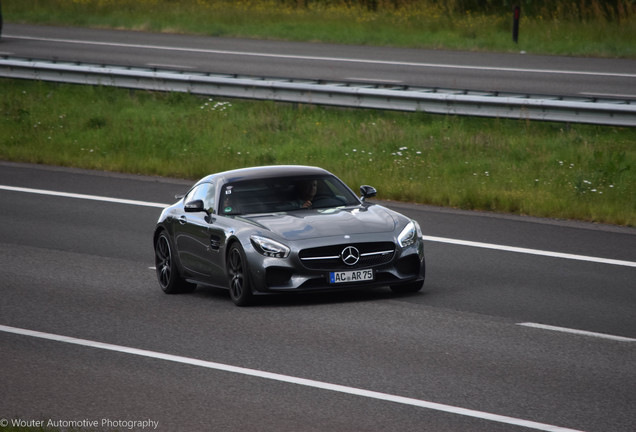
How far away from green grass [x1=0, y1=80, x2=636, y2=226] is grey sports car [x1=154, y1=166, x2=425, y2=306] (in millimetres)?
5986

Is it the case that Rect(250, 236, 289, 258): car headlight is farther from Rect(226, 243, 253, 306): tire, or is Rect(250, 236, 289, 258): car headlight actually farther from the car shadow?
the car shadow

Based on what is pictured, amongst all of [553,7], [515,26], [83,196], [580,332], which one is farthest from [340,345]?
[553,7]

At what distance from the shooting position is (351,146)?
22125mm

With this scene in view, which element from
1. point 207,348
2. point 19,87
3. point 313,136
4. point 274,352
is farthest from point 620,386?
point 19,87

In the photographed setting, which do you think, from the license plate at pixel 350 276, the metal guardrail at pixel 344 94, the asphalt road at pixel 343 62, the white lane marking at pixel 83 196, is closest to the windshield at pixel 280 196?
the license plate at pixel 350 276

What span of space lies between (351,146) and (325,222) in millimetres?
10515

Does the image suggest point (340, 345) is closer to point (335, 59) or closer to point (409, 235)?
point (409, 235)

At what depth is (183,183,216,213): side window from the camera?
42.0 feet

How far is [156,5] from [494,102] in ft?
94.0

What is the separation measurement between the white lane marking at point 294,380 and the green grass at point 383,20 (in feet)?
82.3

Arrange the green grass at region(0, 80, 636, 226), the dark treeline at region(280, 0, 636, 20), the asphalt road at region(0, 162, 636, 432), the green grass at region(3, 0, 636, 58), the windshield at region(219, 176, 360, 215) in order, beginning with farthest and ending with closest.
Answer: the dark treeline at region(280, 0, 636, 20) < the green grass at region(3, 0, 636, 58) < the green grass at region(0, 80, 636, 226) < the windshield at region(219, 176, 360, 215) < the asphalt road at region(0, 162, 636, 432)

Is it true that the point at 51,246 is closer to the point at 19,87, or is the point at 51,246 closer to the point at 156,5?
the point at 19,87

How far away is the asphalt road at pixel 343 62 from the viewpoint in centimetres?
2809

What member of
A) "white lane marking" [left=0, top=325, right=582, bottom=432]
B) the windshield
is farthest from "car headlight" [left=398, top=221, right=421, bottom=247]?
"white lane marking" [left=0, top=325, right=582, bottom=432]
